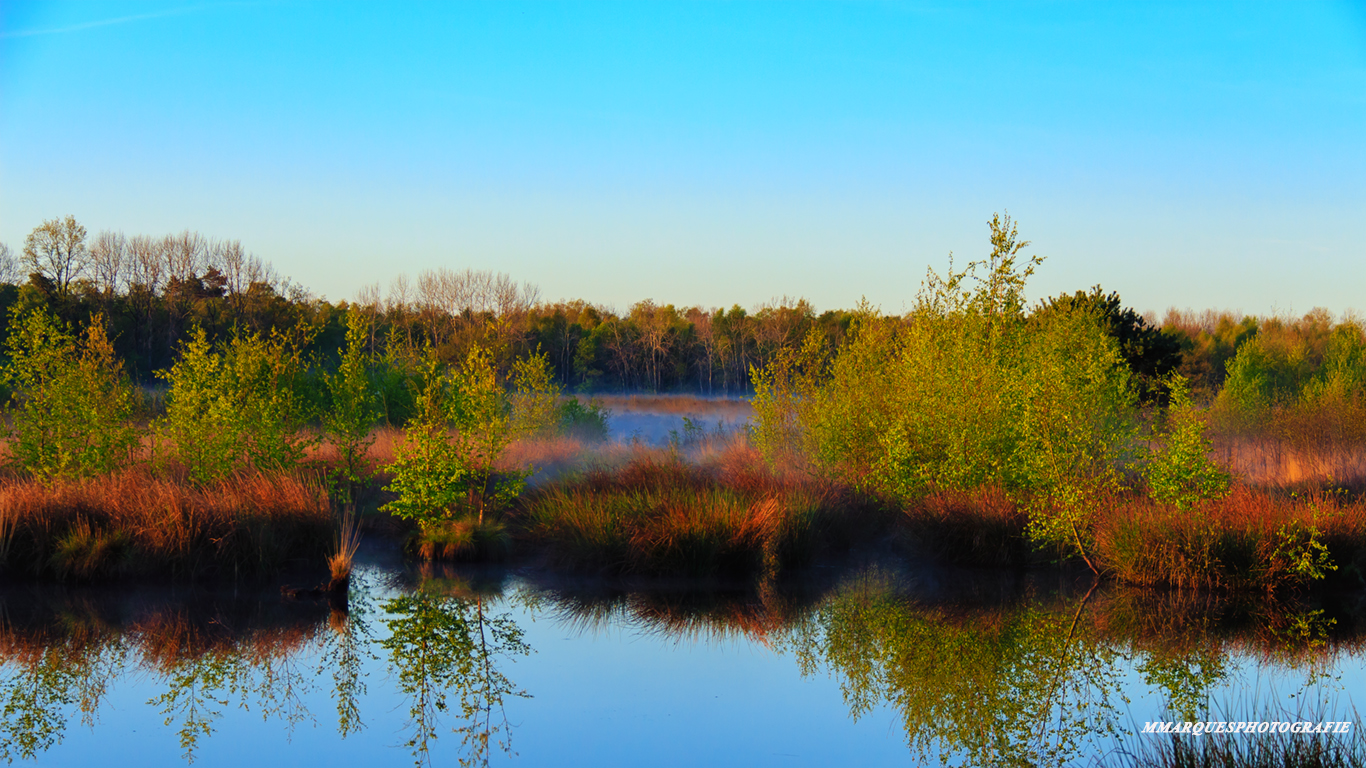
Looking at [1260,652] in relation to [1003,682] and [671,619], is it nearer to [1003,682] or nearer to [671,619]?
[1003,682]

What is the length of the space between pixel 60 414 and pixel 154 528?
3105mm

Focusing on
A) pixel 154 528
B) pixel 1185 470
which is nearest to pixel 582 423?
pixel 154 528

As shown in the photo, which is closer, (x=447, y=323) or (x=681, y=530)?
(x=681, y=530)

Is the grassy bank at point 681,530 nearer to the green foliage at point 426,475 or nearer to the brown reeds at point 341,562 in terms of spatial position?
the brown reeds at point 341,562

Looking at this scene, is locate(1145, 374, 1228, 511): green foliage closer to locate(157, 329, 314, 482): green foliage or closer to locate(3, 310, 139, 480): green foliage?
locate(157, 329, 314, 482): green foliage

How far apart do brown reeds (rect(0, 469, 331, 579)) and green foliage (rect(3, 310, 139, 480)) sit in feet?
3.33

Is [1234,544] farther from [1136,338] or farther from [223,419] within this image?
[1136,338]

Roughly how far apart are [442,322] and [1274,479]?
1567 inches

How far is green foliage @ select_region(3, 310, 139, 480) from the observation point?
12203 millimetres

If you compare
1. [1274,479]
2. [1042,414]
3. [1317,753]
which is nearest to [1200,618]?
[1042,414]

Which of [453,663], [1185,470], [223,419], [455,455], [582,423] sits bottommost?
[453,663]

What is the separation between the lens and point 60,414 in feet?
40.1

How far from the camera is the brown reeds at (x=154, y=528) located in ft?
34.1

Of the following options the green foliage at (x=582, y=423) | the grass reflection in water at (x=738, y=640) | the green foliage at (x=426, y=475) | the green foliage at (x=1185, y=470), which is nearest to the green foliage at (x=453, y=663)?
the grass reflection in water at (x=738, y=640)
